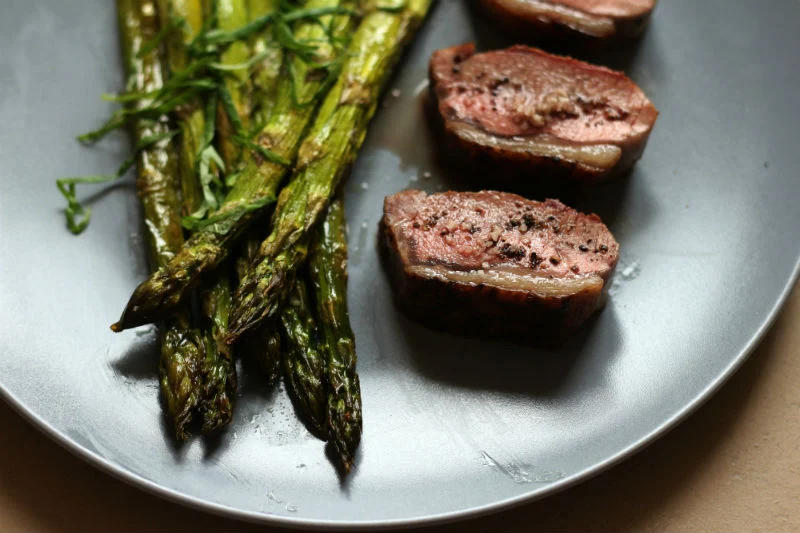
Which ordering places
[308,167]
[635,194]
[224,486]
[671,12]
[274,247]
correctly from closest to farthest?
[224,486]
[274,247]
[308,167]
[635,194]
[671,12]

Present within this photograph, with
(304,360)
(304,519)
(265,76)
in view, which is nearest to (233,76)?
(265,76)

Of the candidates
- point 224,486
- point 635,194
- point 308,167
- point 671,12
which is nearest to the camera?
point 224,486

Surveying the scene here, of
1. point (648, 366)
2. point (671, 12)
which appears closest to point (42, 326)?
point (648, 366)

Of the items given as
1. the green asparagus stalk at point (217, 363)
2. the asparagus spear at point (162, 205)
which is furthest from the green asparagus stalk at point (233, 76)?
the green asparagus stalk at point (217, 363)

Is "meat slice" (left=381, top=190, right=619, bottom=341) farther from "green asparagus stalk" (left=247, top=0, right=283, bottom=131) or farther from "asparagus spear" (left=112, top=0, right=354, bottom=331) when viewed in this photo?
"green asparagus stalk" (left=247, top=0, right=283, bottom=131)

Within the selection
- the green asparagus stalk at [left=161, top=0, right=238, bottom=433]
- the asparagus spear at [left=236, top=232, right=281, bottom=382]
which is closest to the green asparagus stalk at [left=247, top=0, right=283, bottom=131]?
the green asparagus stalk at [left=161, top=0, right=238, bottom=433]

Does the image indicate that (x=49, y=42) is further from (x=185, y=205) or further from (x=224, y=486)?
(x=224, y=486)

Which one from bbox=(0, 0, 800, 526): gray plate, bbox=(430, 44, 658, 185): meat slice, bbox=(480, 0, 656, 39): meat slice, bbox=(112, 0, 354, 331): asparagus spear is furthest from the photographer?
bbox=(480, 0, 656, 39): meat slice
